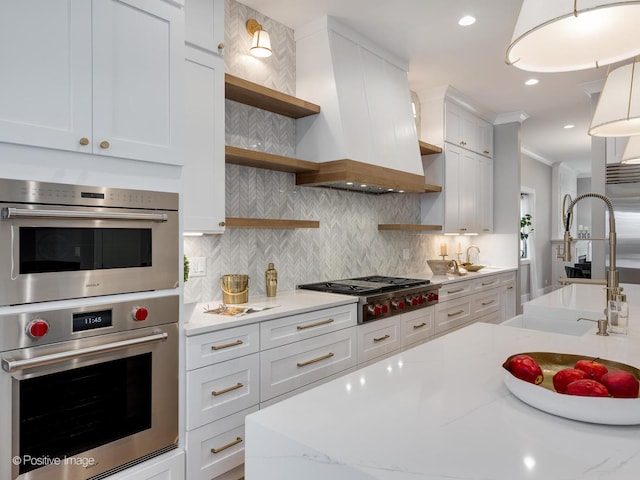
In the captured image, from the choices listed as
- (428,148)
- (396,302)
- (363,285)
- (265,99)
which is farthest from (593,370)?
(428,148)

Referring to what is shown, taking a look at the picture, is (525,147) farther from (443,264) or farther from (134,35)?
(134,35)

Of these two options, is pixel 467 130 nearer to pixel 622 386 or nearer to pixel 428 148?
pixel 428 148

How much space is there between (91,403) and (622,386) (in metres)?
1.79

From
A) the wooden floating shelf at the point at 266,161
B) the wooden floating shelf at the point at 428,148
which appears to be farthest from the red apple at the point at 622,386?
the wooden floating shelf at the point at 428,148

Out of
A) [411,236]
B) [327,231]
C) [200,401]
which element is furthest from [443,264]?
[200,401]

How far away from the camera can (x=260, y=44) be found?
9.18 feet

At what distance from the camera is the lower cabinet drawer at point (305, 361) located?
7.55 ft

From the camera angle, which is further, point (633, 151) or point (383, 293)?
point (383, 293)

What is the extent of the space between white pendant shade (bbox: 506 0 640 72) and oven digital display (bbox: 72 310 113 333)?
169 centimetres

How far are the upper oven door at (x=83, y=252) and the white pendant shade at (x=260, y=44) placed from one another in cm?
149

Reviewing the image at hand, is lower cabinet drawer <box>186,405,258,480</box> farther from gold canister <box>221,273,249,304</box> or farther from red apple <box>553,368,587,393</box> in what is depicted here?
red apple <box>553,368,587,393</box>

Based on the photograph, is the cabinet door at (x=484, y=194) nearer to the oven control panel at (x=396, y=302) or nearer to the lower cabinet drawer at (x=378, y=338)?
the oven control panel at (x=396, y=302)

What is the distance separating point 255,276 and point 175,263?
1.08 meters

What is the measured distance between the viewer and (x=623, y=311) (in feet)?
5.74
